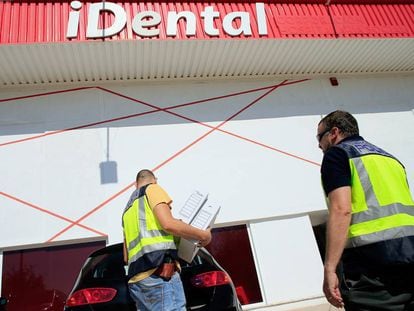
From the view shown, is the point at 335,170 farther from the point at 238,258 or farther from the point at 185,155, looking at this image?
the point at 185,155

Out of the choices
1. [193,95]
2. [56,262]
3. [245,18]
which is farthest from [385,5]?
[56,262]

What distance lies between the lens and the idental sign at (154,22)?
6443 millimetres

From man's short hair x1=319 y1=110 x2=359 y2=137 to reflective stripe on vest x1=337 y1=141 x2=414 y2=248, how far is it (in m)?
0.21

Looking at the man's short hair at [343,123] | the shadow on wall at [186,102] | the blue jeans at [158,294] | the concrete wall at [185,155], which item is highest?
the shadow on wall at [186,102]

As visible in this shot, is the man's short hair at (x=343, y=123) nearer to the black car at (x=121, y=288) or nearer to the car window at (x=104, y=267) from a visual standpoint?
the black car at (x=121, y=288)

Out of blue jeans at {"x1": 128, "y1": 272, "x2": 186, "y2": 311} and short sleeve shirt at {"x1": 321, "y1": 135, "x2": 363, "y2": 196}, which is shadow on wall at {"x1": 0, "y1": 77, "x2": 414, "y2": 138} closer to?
blue jeans at {"x1": 128, "y1": 272, "x2": 186, "y2": 311}

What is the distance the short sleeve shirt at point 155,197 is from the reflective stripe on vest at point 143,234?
0.07 metres

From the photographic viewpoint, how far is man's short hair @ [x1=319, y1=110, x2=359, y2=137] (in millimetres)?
2469

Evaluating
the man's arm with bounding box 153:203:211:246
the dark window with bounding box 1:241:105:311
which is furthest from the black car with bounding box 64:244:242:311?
the dark window with bounding box 1:241:105:311

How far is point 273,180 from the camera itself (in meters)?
7.31

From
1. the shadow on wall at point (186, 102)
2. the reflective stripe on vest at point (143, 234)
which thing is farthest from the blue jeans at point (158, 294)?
the shadow on wall at point (186, 102)

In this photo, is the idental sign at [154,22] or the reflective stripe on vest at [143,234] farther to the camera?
the idental sign at [154,22]

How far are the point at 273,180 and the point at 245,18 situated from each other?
3.20 meters

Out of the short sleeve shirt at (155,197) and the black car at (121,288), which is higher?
the short sleeve shirt at (155,197)
